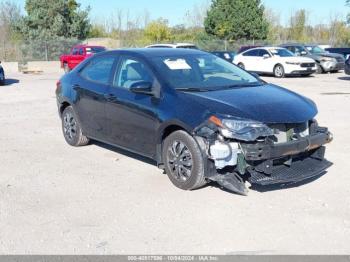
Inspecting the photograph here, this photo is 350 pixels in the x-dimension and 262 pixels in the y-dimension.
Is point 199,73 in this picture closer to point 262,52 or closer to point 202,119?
point 202,119

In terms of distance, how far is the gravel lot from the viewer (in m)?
4.31

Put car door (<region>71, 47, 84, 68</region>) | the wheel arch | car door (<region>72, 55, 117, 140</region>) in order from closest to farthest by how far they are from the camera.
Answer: the wheel arch, car door (<region>72, 55, 117, 140</region>), car door (<region>71, 47, 84, 68</region>)

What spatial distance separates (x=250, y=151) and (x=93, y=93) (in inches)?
112

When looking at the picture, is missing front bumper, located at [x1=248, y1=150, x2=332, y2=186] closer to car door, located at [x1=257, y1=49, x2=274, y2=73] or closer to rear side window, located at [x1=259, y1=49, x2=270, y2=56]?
car door, located at [x1=257, y1=49, x2=274, y2=73]

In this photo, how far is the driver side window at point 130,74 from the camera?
6340 mm

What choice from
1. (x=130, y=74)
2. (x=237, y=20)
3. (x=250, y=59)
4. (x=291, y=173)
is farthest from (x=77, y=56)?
(x=291, y=173)

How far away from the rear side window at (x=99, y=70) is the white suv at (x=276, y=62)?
15799 mm

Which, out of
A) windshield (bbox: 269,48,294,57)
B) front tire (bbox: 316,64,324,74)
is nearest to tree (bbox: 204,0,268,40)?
front tire (bbox: 316,64,324,74)

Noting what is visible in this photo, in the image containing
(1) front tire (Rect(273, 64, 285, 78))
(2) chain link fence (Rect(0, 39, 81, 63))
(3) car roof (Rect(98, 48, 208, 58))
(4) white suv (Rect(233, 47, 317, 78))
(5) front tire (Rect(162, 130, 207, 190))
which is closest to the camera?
(5) front tire (Rect(162, 130, 207, 190))

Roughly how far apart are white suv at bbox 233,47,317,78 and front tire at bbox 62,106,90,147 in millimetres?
15462

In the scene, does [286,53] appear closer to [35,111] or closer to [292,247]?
[35,111]

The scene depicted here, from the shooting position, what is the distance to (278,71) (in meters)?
23.4

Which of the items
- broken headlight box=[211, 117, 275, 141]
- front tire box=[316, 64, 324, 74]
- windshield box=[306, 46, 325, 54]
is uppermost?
windshield box=[306, 46, 325, 54]

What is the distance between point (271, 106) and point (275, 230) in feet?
5.04
